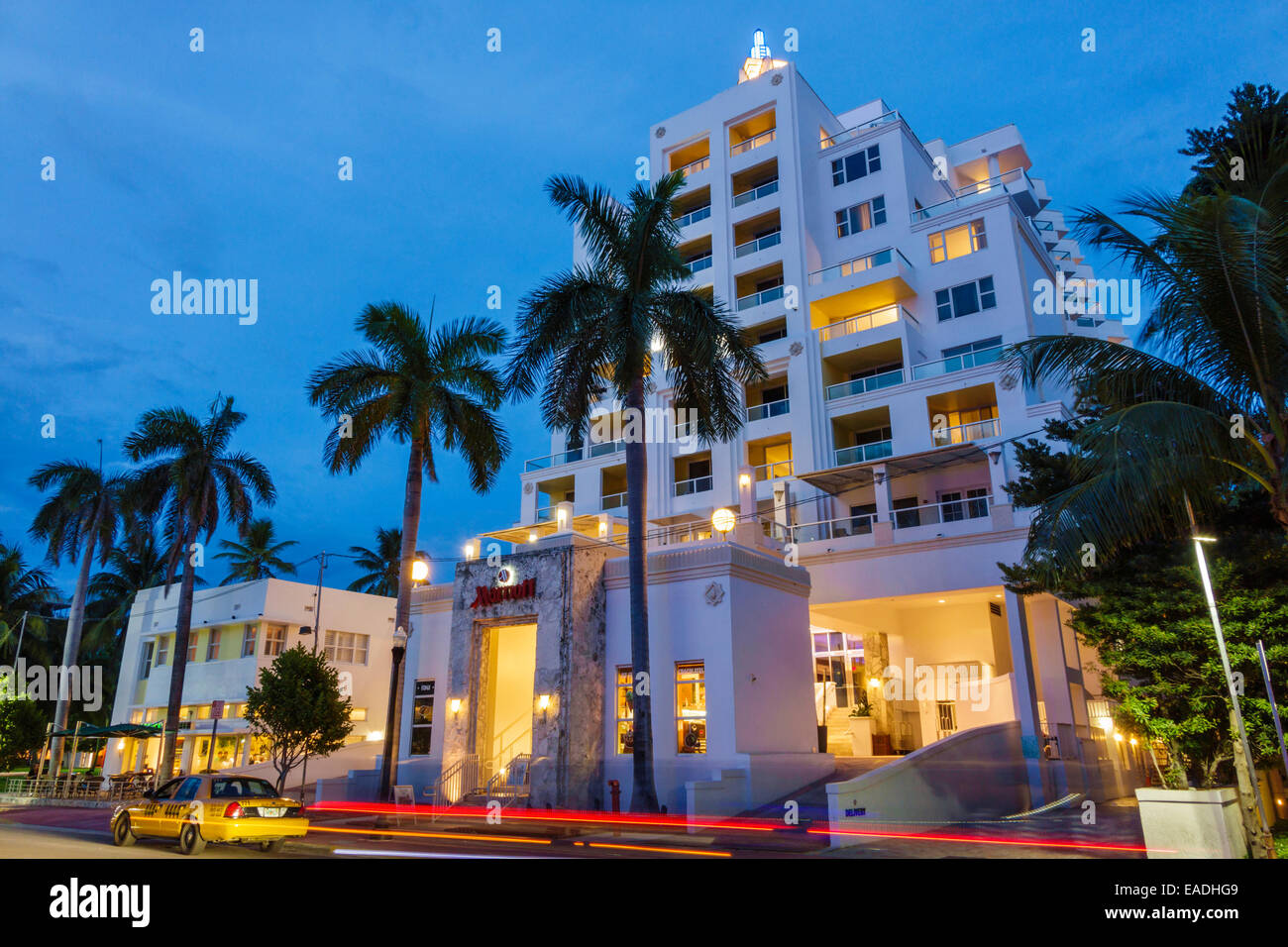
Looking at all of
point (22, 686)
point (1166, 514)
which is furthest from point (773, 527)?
point (22, 686)

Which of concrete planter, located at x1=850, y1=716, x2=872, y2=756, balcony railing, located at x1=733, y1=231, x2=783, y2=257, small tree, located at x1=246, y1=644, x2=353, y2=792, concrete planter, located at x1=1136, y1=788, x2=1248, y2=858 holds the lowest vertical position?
concrete planter, located at x1=1136, y1=788, x2=1248, y2=858

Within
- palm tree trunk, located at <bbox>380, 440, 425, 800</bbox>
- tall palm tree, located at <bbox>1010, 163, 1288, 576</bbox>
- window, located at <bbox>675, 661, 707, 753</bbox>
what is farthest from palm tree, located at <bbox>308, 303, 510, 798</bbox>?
tall palm tree, located at <bbox>1010, 163, 1288, 576</bbox>

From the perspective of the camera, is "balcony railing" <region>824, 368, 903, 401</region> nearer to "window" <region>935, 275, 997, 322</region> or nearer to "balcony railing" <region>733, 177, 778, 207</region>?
"window" <region>935, 275, 997, 322</region>

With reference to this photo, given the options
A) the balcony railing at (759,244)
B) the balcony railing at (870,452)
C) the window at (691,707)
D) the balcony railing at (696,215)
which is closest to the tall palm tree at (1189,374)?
the window at (691,707)

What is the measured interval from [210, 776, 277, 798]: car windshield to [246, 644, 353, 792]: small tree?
7.37 metres

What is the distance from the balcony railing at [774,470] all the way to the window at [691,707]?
1802 cm

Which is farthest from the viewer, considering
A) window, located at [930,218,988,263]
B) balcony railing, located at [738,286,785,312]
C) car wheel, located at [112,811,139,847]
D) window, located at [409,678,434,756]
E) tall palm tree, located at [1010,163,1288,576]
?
balcony railing, located at [738,286,785,312]

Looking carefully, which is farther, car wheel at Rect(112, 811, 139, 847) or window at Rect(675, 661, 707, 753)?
window at Rect(675, 661, 707, 753)

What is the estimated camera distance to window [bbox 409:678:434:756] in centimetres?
2450

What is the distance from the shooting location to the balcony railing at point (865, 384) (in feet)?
114
